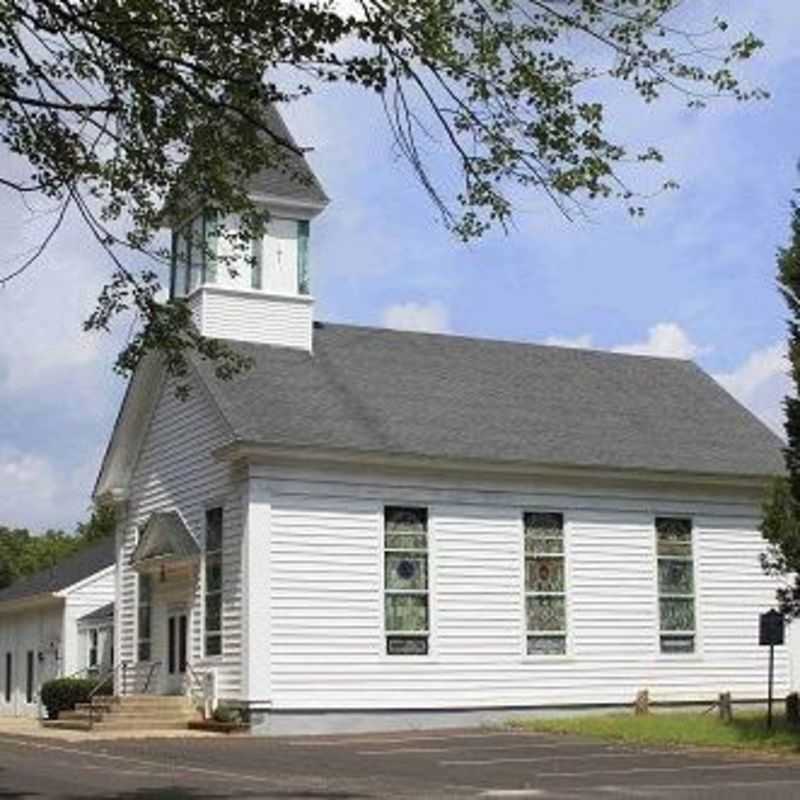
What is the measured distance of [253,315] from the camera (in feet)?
117

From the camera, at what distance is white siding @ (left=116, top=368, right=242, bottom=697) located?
31.7 metres

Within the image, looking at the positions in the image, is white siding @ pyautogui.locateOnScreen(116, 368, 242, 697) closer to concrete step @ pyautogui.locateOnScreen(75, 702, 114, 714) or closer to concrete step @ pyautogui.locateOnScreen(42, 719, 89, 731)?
concrete step @ pyautogui.locateOnScreen(75, 702, 114, 714)

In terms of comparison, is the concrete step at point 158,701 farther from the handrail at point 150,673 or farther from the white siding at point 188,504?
the handrail at point 150,673

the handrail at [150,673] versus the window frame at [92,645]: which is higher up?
the window frame at [92,645]

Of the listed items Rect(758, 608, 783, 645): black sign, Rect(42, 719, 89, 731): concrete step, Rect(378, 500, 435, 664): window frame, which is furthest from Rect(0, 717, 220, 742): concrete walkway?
Rect(758, 608, 783, 645): black sign

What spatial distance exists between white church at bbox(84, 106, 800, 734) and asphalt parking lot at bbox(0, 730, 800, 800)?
11.6ft

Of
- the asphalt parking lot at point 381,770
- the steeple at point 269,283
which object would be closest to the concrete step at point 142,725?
the asphalt parking lot at point 381,770

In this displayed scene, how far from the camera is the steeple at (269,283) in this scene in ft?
115

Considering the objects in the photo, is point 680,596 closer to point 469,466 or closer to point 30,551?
point 469,466

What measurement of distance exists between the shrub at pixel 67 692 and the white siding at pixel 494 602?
8.56 metres

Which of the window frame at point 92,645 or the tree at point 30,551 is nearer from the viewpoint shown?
the window frame at point 92,645

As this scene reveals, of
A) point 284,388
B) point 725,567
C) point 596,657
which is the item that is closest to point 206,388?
point 284,388

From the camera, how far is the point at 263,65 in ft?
41.8

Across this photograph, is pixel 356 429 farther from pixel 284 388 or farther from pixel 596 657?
pixel 596 657
